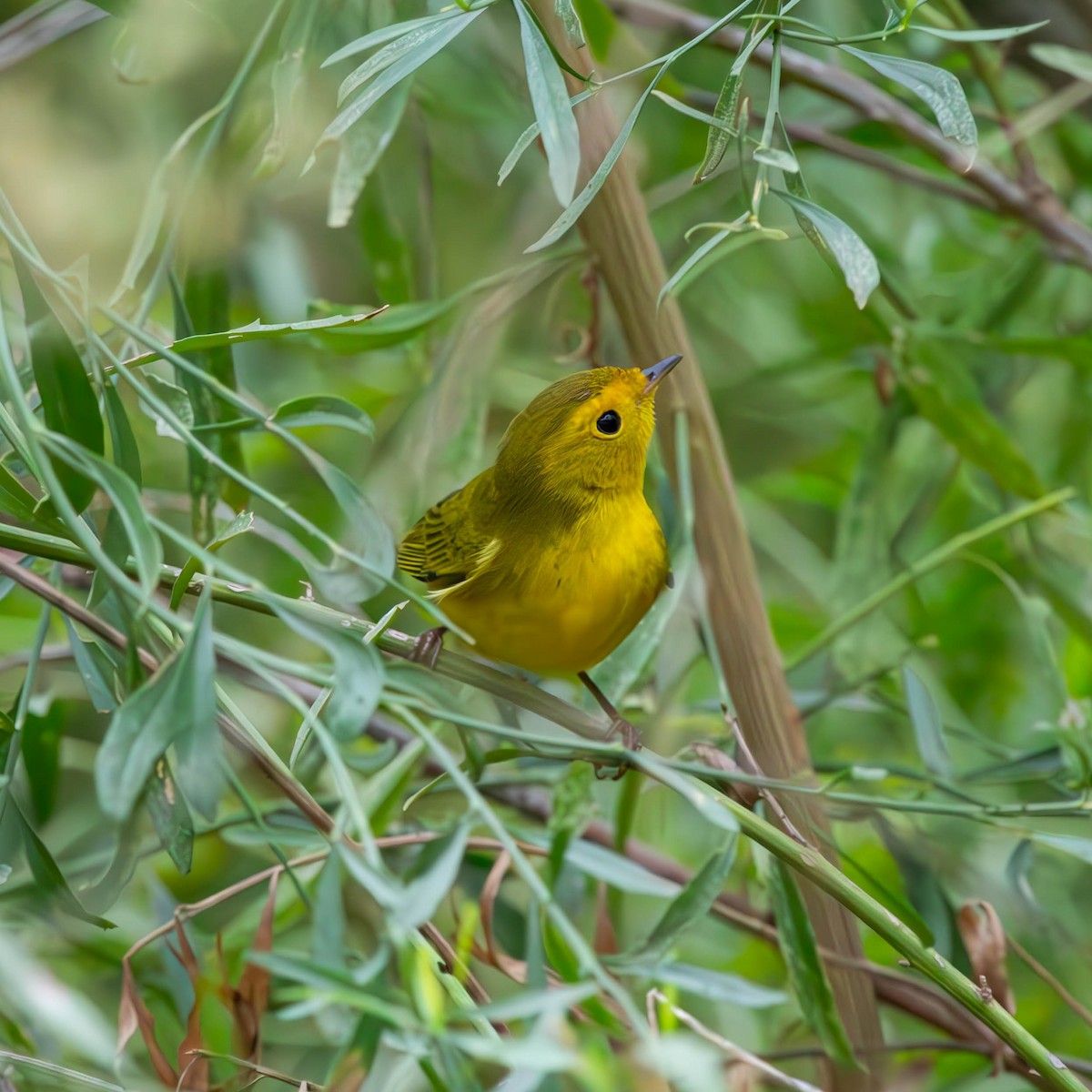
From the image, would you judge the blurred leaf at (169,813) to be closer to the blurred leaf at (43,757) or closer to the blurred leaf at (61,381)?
the blurred leaf at (61,381)

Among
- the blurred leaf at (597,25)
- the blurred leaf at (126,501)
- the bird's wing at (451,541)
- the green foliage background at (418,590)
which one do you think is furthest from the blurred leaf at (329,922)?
the blurred leaf at (597,25)

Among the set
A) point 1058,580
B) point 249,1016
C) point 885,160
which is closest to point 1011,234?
point 885,160

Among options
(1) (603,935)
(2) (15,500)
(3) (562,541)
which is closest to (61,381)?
(2) (15,500)

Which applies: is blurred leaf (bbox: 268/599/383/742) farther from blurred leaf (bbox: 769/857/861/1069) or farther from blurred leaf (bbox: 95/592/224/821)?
blurred leaf (bbox: 769/857/861/1069)

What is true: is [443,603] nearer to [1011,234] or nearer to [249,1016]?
[249,1016]

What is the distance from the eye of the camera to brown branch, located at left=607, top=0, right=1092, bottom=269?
1640mm

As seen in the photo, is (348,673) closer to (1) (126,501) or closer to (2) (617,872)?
(1) (126,501)

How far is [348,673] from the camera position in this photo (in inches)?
24.8

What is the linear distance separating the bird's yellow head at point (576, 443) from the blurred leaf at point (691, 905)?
0.73m

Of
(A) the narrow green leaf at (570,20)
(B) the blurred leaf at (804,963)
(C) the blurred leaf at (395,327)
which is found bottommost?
(B) the blurred leaf at (804,963)

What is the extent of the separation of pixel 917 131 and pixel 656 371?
66 cm

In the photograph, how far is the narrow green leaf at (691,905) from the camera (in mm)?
830

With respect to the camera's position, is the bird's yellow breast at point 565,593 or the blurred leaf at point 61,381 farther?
the bird's yellow breast at point 565,593

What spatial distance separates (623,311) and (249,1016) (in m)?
0.78
